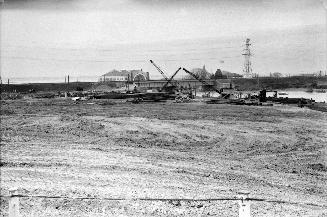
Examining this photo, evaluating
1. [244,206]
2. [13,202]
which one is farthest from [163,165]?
[13,202]

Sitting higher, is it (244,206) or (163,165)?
(244,206)

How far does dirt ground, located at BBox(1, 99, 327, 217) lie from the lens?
30.6 feet

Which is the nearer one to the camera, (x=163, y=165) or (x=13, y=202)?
(x=13, y=202)

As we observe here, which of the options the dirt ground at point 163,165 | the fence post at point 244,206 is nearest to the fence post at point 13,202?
the dirt ground at point 163,165

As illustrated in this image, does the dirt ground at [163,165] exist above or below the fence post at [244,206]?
below

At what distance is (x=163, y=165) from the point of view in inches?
529

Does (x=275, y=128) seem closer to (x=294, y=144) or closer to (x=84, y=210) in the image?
(x=294, y=144)

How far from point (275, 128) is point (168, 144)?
25.0ft

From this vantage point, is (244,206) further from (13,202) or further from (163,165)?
(163,165)

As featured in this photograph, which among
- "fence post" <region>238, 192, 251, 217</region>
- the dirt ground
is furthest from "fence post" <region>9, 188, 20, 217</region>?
"fence post" <region>238, 192, 251, 217</region>

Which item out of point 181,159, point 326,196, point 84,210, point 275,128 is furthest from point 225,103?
point 84,210

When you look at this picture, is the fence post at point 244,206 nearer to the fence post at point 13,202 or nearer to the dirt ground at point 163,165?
the dirt ground at point 163,165

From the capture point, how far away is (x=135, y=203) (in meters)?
9.41

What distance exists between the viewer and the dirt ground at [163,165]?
9.34m
